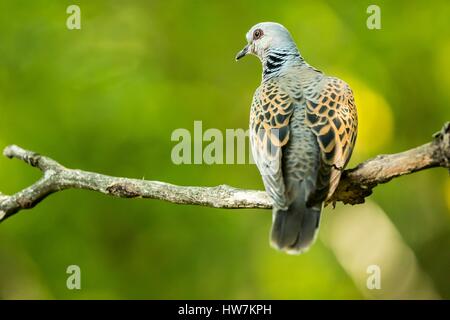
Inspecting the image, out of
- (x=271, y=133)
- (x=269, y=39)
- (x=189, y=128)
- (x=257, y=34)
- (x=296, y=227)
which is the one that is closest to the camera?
(x=296, y=227)

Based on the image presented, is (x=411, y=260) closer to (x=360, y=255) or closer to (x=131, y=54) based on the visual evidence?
(x=360, y=255)

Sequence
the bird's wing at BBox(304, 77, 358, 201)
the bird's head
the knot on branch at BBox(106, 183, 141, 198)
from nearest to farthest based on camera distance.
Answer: the bird's wing at BBox(304, 77, 358, 201) → the knot on branch at BBox(106, 183, 141, 198) → the bird's head

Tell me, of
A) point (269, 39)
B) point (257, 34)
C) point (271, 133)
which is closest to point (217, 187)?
point (271, 133)

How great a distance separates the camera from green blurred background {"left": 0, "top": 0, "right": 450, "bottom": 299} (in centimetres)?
771

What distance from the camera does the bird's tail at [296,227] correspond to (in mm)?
4891

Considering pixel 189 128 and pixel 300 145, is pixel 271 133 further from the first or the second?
pixel 189 128

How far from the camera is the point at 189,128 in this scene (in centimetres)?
816

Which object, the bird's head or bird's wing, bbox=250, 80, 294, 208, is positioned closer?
bird's wing, bbox=250, 80, 294, 208

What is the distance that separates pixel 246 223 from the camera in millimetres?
8031

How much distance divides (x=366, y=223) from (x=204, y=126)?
1989mm

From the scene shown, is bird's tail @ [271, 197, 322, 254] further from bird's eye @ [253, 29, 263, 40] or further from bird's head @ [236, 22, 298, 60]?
bird's eye @ [253, 29, 263, 40]

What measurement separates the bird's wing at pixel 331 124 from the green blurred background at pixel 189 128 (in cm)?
183

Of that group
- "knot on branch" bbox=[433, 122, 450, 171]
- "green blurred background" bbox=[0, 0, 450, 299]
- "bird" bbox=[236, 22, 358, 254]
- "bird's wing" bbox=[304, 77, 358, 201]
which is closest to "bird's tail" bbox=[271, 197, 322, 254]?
"bird" bbox=[236, 22, 358, 254]

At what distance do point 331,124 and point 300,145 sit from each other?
29cm
